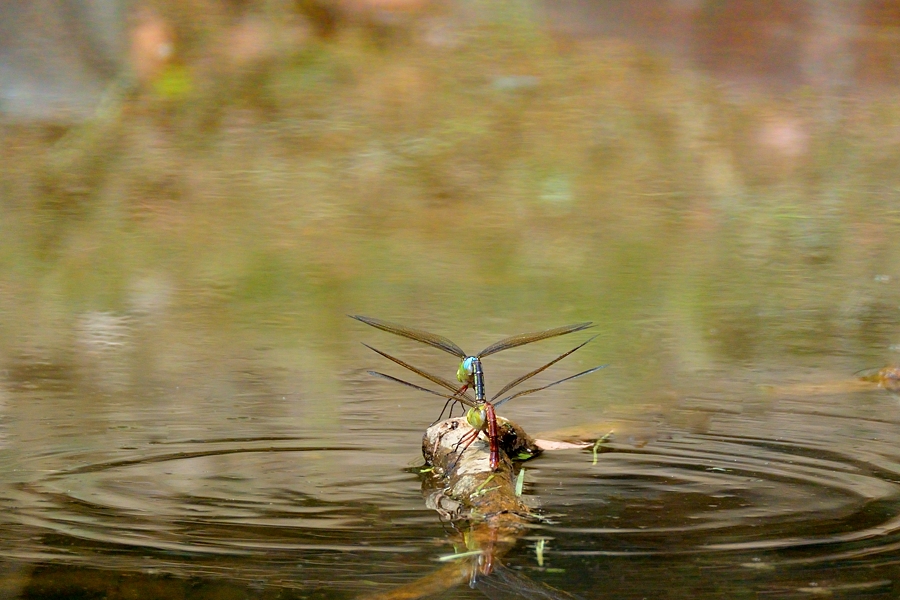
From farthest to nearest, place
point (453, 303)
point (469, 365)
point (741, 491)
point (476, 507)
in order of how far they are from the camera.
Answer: point (453, 303), point (469, 365), point (741, 491), point (476, 507)

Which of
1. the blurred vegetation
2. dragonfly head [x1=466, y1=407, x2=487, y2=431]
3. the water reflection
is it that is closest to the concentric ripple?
the water reflection

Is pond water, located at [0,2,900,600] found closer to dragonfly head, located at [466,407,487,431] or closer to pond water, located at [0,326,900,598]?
pond water, located at [0,326,900,598]

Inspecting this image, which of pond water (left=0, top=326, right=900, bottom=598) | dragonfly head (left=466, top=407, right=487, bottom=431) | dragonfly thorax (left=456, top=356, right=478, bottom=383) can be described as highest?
dragonfly thorax (left=456, top=356, right=478, bottom=383)

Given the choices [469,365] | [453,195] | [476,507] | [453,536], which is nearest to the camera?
[453,536]

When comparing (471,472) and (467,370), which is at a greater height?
(467,370)

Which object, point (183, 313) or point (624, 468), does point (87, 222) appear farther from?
point (624, 468)

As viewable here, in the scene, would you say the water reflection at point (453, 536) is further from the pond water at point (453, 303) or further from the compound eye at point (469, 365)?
the compound eye at point (469, 365)

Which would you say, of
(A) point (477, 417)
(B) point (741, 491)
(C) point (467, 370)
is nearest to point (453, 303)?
(C) point (467, 370)

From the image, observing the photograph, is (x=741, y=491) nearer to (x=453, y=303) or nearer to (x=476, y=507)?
(x=476, y=507)
